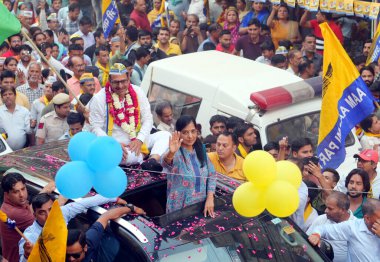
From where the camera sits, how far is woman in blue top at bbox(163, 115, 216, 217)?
6816 millimetres

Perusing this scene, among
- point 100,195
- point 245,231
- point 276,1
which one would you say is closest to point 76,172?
point 100,195

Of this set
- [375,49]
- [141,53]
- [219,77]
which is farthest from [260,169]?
[141,53]

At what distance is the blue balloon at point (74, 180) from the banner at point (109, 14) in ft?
28.6

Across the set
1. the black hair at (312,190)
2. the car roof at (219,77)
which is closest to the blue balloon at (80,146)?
the black hair at (312,190)

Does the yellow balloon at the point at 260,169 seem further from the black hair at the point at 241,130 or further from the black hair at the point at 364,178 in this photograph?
the black hair at the point at 241,130

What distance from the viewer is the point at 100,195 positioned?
6555 mm

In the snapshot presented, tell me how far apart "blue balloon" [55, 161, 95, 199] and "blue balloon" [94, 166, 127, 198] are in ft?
0.21

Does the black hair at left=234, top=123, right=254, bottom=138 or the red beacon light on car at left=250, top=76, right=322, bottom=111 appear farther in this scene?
the red beacon light on car at left=250, top=76, right=322, bottom=111

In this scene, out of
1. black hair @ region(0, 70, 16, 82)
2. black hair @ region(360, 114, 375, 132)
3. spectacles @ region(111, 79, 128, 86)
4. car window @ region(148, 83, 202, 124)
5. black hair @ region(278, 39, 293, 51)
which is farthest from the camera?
black hair @ region(278, 39, 293, 51)

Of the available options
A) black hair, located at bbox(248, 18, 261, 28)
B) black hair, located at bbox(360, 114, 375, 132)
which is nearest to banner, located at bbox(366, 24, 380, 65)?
black hair, located at bbox(360, 114, 375, 132)


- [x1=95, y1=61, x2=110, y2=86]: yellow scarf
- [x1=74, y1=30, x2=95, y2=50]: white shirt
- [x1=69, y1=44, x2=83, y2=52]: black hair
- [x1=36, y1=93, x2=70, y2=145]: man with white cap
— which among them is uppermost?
[x1=36, y1=93, x2=70, y2=145]: man with white cap

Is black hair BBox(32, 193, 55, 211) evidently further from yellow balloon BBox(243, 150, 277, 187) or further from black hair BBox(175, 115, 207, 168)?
yellow balloon BBox(243, 150, 277, 187)

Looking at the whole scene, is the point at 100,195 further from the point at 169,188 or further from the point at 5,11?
the point at 5,11

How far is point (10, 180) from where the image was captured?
6965 millimetres
